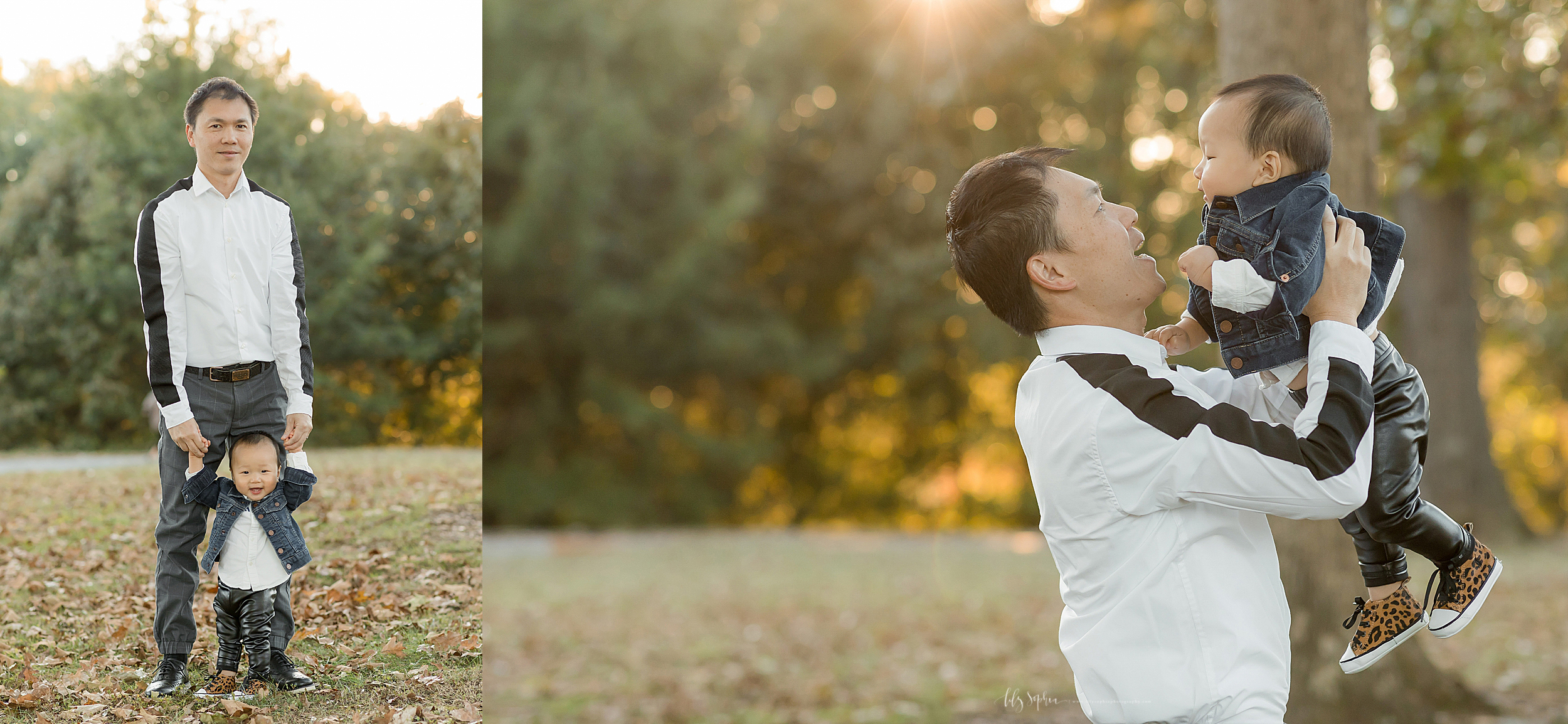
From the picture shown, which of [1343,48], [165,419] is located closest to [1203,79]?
[1343,48]

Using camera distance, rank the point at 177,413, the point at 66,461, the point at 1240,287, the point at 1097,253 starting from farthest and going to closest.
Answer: the point at 66,461 → the point at 177,413 → the point at 1097,253 → the point at 1240,287

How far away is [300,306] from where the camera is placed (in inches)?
104

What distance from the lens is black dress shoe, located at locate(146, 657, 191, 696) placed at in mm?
2562

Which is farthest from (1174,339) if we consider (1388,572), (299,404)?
(299,404)

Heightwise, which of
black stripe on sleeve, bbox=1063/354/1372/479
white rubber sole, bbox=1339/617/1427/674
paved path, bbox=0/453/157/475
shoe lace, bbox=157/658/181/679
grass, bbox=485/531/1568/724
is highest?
black stripe on sleeve, bbox=1063/354/1372/479

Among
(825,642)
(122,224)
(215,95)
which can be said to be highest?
(215,95)

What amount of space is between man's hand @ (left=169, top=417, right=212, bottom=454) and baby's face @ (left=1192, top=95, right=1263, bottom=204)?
2.19 m

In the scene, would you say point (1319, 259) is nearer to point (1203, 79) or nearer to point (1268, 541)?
point (1268, 541)

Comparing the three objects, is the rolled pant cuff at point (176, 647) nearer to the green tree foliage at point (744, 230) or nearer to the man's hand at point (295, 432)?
the man's hand at point (295, 432)

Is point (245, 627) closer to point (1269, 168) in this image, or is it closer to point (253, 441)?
point (253, 441)

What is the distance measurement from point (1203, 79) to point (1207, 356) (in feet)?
15.2

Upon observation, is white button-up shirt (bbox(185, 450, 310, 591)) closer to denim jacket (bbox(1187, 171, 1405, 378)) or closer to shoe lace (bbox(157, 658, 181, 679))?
shoe lace (bbox(157, 658, 181, 679))

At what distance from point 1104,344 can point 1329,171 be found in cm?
289

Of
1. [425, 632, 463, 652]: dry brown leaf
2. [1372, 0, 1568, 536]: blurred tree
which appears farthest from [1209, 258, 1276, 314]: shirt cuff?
[1372, 0, 1568, 536]: blurred tree
